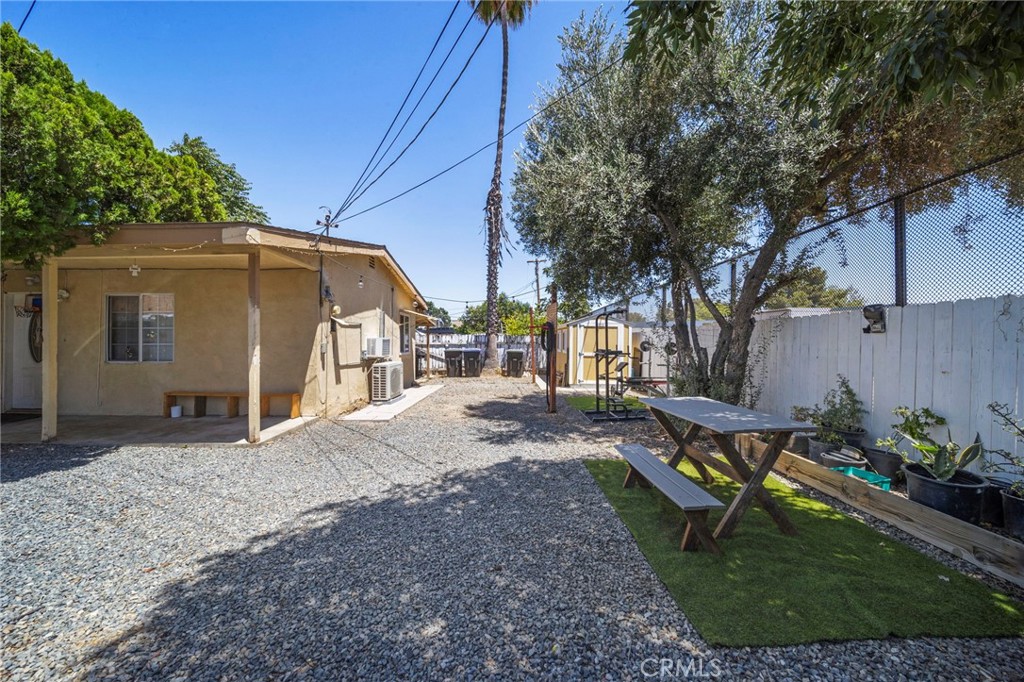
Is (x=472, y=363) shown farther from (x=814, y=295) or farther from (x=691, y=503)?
(x=691, y=503)

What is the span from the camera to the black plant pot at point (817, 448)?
13.9 feet

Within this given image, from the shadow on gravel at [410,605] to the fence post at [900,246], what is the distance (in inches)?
143

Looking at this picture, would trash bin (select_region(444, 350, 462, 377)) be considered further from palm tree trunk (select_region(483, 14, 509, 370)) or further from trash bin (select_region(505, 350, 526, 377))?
trash bin (select_region(505, 350, 526, 377))

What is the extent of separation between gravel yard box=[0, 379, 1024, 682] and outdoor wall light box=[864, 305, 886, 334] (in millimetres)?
3075

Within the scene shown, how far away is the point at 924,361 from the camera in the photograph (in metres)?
3.78

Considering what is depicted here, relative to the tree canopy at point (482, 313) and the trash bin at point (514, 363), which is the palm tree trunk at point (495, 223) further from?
the tree canopy at point (482, 313)

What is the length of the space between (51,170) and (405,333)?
30.8 feet

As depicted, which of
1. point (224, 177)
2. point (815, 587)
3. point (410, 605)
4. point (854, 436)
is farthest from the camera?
point (224, 177)

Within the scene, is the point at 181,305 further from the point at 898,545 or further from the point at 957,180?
the point at 957,180

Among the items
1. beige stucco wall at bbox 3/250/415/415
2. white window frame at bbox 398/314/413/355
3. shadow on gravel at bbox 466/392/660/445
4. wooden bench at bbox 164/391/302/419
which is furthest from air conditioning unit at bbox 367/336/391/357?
white window frame at bbox 398/314/413/355

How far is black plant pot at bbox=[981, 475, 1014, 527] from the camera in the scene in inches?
115

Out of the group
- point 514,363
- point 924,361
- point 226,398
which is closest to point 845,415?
point 924,361

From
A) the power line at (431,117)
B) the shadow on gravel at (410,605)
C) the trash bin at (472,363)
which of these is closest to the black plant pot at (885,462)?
the shadow on gravel at (410,605)

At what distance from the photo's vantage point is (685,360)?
6.21 meters
